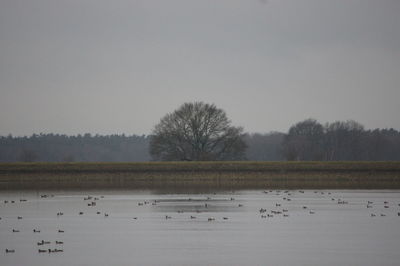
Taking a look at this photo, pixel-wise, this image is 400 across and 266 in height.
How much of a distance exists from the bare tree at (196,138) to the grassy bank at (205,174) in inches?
543

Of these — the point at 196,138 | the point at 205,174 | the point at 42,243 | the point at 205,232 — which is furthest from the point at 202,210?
the point at 196,138

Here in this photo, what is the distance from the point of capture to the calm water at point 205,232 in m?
23.9

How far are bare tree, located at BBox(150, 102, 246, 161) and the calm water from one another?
52628 mm

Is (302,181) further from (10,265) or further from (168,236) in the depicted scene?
(10,265)

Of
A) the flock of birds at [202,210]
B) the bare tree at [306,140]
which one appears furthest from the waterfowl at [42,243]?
the bare tree at [306,140]

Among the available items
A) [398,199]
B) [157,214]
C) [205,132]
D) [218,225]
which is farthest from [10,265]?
[205,132]

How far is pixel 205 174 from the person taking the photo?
281ft

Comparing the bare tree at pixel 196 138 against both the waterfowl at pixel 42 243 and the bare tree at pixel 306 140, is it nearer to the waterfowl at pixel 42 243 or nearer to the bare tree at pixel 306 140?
the bare tree at pixel 306 140

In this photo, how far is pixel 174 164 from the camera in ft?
290

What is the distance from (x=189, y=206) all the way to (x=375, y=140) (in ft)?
402

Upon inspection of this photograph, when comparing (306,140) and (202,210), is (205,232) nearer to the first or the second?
(202,210)

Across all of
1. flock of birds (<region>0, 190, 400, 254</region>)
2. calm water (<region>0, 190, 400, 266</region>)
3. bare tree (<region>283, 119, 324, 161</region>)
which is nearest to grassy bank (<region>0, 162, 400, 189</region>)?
flock of birds (<region>0, 190, 400, 254</region>)

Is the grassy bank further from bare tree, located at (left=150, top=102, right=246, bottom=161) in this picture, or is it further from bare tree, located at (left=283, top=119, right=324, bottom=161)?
bare tree, located at (left=283, top=119, right=324, bottom=161)

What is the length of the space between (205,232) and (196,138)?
73668 mm
